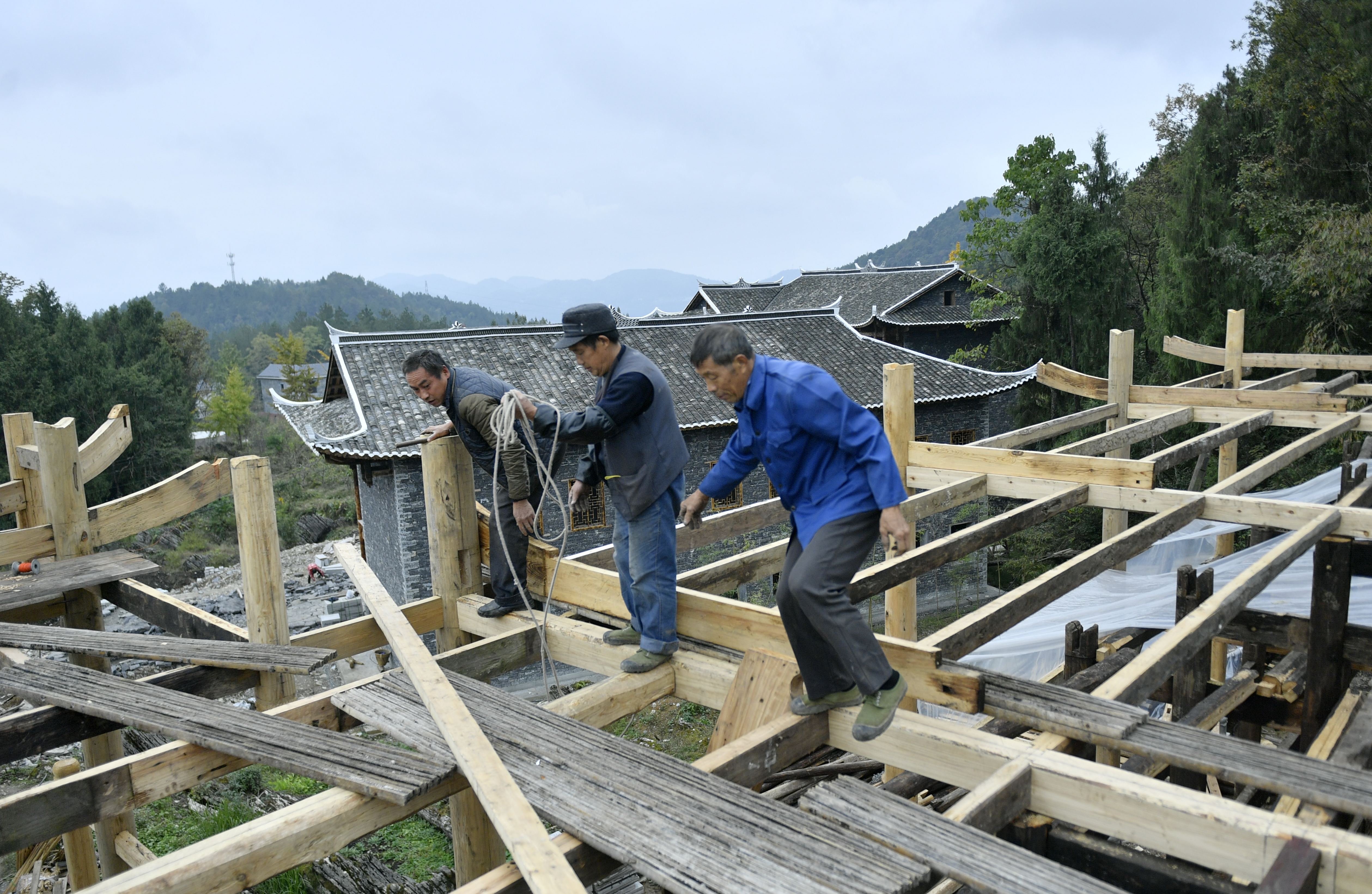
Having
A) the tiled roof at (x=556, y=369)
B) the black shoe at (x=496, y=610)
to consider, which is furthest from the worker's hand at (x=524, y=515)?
the tiled roof at (x=556, y=369)

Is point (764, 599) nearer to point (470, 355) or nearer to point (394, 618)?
point (470, 355)

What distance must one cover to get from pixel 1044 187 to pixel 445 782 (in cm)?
2084

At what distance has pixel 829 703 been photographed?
270 cm

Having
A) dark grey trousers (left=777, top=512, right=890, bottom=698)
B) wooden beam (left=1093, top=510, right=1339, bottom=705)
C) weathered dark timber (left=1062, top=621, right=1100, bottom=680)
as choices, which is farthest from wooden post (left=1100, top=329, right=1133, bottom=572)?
dark grey trousers (left=777, top=512, right=890, bottom=698)

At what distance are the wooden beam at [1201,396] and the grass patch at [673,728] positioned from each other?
20.5 ft

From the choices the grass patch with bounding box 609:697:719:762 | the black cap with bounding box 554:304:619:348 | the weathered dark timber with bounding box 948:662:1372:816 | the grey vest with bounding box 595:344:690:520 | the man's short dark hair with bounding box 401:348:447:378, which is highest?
the black cap with bounding box 554:304:619:348

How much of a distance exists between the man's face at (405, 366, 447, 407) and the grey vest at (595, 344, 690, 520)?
710 mm

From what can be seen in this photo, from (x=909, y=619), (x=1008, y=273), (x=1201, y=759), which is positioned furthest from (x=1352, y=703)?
(x=1008, y=273)

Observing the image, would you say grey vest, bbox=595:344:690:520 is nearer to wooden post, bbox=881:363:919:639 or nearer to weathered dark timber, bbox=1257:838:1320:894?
weathered dark timber, bbox=1257:838:1320:894

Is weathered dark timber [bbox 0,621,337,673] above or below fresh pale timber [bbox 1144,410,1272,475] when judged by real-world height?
below

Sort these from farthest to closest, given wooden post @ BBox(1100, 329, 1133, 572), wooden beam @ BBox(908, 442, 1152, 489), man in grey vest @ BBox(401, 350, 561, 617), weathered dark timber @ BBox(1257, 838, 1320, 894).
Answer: wooden post @ BBox(1100, 329, 1133, 572) → wooden beam @ BBox(908, 442, 1152, 489) → man in grey vest @ BBox(401, 350, 561, 617) → weathered dark timber @ BBox(1257, 838, 1320, 894)

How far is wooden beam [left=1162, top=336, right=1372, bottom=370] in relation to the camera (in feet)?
27.9

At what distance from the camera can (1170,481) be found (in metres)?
15.6

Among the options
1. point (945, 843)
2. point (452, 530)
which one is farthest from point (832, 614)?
point (452, 530)
